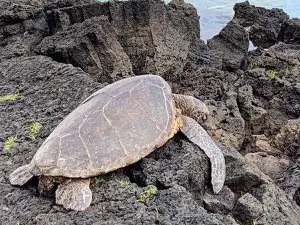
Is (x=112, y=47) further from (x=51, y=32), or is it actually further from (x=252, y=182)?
(x=252, y=182)

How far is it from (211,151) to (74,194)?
1300mm

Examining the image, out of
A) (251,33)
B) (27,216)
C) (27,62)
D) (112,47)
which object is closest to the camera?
(27,216)

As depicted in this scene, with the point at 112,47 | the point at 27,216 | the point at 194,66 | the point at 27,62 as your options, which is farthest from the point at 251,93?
the point at 27,216

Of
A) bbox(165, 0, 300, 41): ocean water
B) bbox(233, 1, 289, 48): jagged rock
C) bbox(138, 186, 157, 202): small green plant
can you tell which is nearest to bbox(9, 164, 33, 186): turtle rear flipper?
bbox(138, 186, 157, 202): small green plant

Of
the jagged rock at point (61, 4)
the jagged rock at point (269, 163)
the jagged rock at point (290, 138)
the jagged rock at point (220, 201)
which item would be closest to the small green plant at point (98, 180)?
the jagged rock at point (220, 201)

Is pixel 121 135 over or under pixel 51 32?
over

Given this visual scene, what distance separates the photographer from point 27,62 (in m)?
6.33

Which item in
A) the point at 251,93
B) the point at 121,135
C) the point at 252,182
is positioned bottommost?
the point at 251,93

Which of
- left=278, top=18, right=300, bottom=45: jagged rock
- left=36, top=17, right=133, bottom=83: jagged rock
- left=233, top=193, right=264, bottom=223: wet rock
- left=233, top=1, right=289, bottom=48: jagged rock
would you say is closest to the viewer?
left=233, top=193, right=264, bottom=223: wet rock

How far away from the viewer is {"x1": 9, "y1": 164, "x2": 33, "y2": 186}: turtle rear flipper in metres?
3.68

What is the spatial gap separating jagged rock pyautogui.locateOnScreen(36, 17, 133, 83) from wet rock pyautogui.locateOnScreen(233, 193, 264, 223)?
3.57 metres

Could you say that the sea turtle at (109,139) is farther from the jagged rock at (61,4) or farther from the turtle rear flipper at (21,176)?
the jagged rock at (61,4)

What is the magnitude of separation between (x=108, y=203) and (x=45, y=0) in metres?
6.23

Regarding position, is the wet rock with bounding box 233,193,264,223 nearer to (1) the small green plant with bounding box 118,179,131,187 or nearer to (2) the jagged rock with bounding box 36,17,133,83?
(1) the small green plant with bounding box 118,179,131,187
